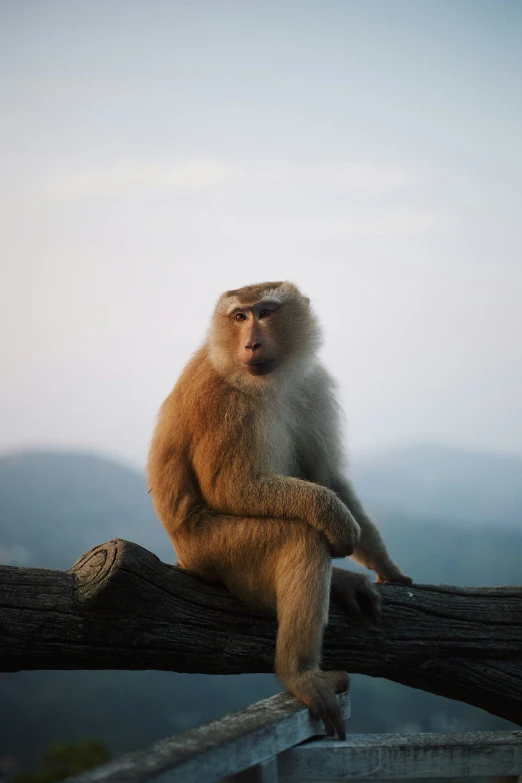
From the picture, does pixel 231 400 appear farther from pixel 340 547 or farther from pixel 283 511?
pixel 340 547

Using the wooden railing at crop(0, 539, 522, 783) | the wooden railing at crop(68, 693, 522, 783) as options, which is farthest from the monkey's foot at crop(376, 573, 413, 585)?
the wooden railing at crop(68, 693, 522, 783)

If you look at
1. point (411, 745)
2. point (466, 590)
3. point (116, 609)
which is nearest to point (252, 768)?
point (411, 745)

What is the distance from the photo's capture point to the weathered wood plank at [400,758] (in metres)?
3.29

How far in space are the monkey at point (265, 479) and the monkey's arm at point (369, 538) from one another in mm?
234

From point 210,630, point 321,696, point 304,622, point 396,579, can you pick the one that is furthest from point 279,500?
point 396,579

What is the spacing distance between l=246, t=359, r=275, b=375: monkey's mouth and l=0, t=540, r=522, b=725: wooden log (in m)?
1.06

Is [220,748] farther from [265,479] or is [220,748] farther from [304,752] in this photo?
[265,479]

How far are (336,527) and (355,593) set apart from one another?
0.67 m

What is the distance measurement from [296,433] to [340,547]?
80 cm

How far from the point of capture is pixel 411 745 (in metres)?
3.34

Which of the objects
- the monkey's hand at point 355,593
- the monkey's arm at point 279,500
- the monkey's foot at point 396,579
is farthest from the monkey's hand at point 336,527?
the monkey's foot at point 396,579

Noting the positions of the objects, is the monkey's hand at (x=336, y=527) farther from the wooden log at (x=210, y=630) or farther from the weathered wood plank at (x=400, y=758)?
the weathered wood plank at (x=400, y=758)

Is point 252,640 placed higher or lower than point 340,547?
lower

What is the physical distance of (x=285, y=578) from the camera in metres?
3.83
